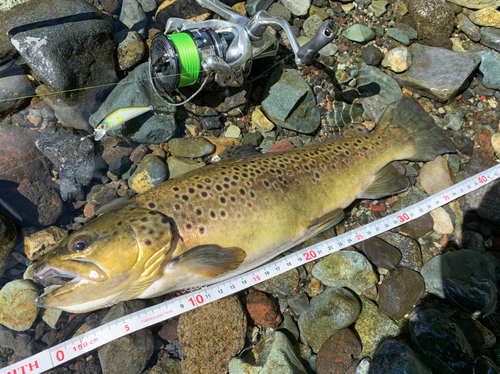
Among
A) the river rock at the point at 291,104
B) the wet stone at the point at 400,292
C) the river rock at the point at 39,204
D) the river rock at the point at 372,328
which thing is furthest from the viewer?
the river rock at the point at 291,104

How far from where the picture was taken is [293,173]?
3.35m

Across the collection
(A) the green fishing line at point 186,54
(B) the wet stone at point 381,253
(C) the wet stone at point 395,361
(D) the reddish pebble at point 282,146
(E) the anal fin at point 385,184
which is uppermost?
(A) the green fishing line at point 186,54

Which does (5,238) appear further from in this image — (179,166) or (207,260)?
(207,260)

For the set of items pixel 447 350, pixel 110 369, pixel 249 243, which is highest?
pixel 249 243

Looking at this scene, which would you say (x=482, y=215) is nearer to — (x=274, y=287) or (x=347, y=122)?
(x=347, y=122)

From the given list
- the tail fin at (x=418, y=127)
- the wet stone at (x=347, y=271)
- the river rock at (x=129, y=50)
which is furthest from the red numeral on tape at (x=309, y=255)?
the river rock at (x=129, y=50)

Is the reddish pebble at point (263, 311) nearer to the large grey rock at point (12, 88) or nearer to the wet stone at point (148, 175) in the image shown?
the wet stone at point (148, 175)

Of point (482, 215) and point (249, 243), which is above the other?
point (249, 243)

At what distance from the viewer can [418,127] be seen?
4.04 meters

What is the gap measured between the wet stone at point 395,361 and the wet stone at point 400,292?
1.23ft

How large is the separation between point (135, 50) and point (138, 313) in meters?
3.37

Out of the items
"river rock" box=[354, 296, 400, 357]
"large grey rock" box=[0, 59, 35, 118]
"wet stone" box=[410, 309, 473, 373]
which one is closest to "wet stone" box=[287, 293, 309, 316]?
"river rock" box=[354, 296, 400, 357]

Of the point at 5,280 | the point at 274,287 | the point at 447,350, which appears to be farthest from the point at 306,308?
the point at 5,280

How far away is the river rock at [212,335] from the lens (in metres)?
3.18
